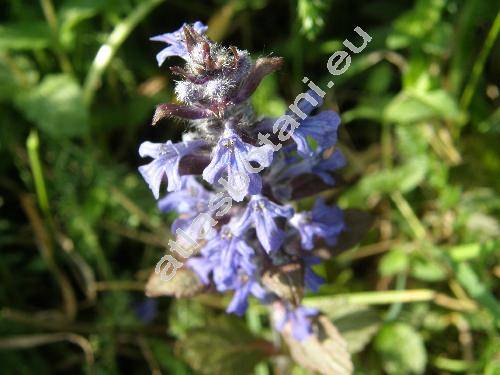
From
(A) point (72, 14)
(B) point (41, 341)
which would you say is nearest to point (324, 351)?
(B) point (41, 341)

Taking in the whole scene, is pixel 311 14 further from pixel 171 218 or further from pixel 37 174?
pixel 37 174

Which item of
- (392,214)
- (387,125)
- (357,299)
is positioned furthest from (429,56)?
(357,299)

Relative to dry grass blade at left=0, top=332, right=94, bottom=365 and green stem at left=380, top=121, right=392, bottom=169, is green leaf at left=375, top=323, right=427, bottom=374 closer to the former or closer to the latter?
green stem at left=380, top=121, right=392, bottom=169

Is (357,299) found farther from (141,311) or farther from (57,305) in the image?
(57,305)

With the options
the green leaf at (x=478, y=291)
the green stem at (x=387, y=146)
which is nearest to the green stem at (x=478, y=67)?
the green stem at (x=387, y=146)

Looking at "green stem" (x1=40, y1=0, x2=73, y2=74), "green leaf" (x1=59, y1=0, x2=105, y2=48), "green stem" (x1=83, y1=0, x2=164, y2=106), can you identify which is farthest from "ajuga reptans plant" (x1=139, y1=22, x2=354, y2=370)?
"green stem" (x1=40, y1=0, x2=73, y2=74)
